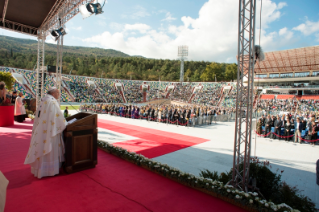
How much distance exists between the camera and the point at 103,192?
321cm

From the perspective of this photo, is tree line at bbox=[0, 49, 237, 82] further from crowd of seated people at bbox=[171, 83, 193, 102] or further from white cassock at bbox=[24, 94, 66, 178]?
white cassock at bbox=[24, 94, 66, 178]

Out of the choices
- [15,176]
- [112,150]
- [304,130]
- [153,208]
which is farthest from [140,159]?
[304,130]

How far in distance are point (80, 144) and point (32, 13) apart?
374 inches

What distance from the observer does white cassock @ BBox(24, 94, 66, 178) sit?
3461mm

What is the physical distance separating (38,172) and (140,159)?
82.9 inches

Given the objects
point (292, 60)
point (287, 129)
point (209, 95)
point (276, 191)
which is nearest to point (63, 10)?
point (276, 191)

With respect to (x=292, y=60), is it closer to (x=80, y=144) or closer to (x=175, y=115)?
(x=175, y=115)

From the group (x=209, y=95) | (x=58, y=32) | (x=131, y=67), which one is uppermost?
(x=131, y=67)

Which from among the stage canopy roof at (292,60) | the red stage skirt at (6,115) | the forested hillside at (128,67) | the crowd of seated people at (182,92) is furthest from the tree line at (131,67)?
the red stage skirt at (6,115)

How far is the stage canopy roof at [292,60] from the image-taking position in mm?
34597

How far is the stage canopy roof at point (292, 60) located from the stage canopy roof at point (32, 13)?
101ft

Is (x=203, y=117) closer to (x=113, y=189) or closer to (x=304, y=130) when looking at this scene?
(x=304, y=130)

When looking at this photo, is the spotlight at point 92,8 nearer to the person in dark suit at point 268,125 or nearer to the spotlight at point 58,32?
the spotlight at point 58,32

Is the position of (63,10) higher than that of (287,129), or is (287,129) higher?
(63,10)
